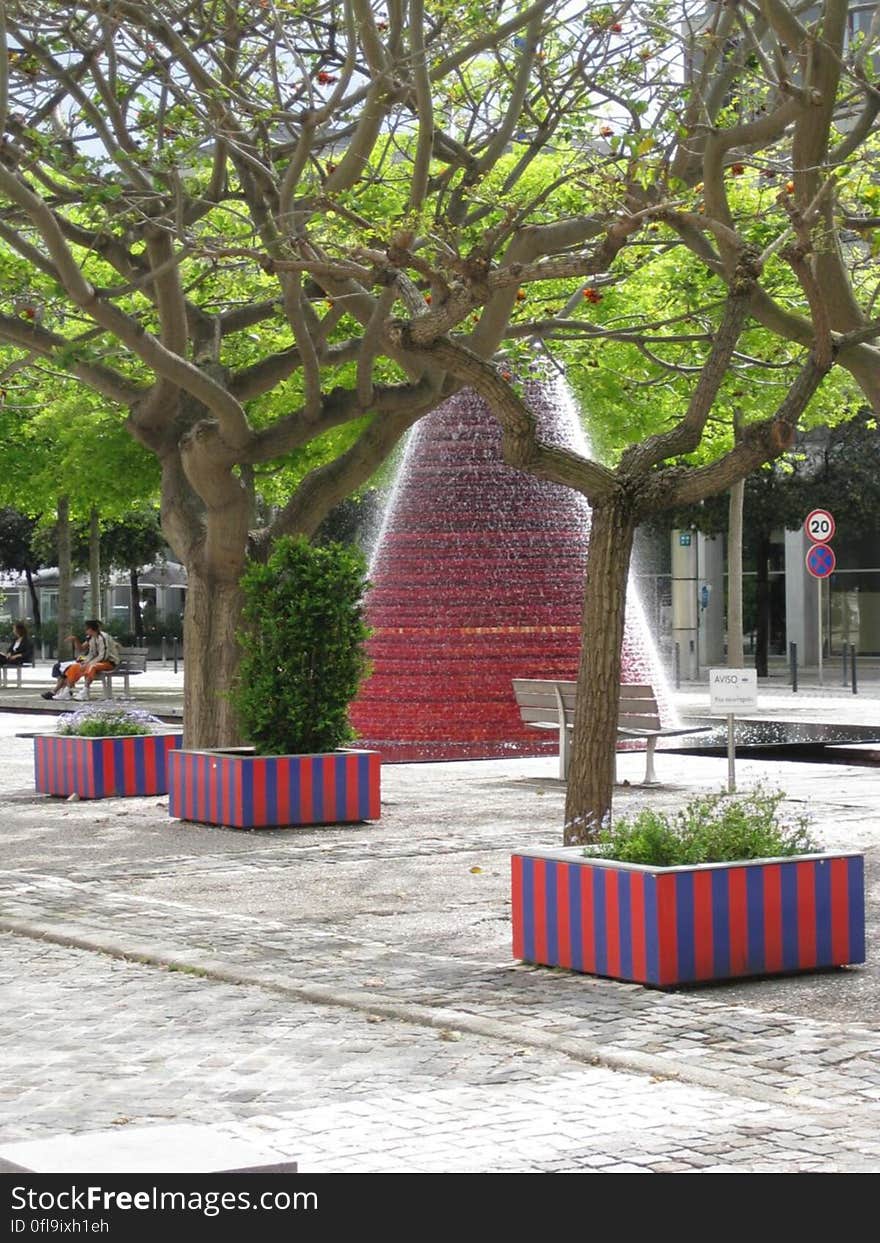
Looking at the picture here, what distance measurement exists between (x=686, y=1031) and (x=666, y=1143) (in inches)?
66.8

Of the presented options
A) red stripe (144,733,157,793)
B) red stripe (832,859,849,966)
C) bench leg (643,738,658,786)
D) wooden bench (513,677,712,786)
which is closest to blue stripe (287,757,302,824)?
red stripe (144,733,157,793)

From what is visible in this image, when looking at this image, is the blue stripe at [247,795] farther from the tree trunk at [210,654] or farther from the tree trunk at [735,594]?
the tree trunk at [735,594]

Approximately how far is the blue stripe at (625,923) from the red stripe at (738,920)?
0.43 metres

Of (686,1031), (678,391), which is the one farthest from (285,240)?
(678,391)

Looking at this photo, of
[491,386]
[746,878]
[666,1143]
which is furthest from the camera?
[491,386]

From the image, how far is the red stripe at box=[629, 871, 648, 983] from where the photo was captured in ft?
27.6

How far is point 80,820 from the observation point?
1557 cm

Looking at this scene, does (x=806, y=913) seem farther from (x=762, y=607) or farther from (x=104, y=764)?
(x=762, y=607)

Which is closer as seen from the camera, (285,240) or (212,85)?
(285,240)

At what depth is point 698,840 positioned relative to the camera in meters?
8.73

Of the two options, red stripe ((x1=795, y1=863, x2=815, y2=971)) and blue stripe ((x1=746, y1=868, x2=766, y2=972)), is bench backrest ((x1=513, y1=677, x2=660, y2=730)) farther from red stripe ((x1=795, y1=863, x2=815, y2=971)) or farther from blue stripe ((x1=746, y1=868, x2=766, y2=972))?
blue stripe ((x1=746, y1=868, x2=766, y2=972))

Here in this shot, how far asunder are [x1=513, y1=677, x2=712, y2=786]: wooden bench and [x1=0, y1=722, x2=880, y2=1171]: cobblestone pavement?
16.0 feet

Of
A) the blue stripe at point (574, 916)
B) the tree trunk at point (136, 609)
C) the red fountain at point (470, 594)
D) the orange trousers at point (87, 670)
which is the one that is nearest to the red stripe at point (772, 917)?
the blue stripe at point (574, 916)
